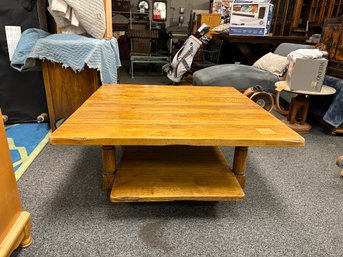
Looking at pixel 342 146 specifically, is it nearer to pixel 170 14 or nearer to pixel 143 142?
pixel 143 142

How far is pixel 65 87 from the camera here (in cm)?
178

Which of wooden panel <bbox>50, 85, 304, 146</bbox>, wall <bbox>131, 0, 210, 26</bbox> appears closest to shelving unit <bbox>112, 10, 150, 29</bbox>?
wall <bbox>131, 0, 210, 26</bbox>

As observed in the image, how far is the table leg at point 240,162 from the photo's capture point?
1.13m

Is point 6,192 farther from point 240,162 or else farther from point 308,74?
point 308,74

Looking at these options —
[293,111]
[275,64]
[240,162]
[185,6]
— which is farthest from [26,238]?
[185,6]

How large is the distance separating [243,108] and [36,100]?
1606mm

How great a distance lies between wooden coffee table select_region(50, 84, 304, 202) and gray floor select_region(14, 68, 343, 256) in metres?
0.15

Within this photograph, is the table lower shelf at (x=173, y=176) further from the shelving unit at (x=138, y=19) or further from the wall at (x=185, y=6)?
the wall at (x=185, y=6)

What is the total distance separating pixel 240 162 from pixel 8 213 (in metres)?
0.92

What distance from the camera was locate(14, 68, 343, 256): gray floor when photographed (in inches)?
38.6

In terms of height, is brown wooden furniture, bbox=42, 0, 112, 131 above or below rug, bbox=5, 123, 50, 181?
above

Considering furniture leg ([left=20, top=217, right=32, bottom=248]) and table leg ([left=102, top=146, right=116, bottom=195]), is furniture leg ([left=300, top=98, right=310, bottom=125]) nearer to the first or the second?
table leg ([left=102, top=146, right=116, bottom=195])

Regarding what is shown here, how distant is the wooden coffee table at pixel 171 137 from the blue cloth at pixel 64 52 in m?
0.34

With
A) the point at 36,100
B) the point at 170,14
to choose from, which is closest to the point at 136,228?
the point at 36,100
